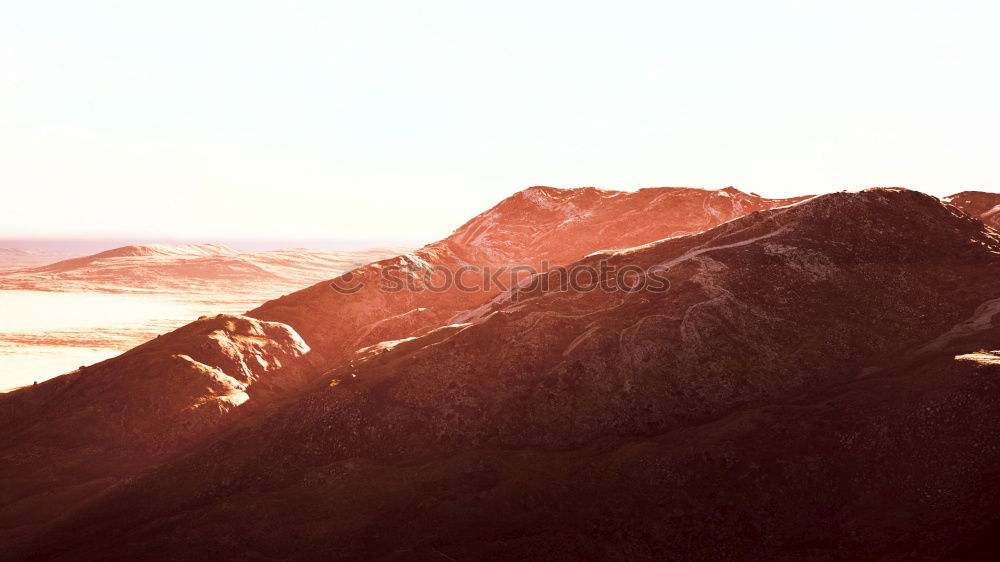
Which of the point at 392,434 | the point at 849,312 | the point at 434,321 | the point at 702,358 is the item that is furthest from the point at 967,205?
the point at 392,434

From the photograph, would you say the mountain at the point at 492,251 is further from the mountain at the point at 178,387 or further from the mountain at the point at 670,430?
the mountain at the point at 670,430

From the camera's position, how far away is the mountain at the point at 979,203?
92.5 meters

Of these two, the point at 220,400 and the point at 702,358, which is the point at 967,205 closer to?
the point at 702,358

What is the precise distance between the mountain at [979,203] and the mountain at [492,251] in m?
30.6

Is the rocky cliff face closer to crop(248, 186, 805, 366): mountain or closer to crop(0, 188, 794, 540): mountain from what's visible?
crop(0, 188, 794, 540): mountain

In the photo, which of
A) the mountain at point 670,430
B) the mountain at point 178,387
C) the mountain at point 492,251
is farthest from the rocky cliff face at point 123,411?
the mountain at point 492,251

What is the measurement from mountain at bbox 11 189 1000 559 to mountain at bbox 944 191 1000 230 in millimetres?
52365

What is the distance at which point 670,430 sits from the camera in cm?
3638

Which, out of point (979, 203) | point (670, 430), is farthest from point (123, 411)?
point (979, 203)

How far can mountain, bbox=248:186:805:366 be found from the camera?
7269cm

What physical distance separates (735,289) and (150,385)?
54366 mm

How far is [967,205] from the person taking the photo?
101 metres

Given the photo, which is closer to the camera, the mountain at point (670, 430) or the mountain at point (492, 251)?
the mountain at point (670, 430)

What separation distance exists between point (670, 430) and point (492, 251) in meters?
81.4
